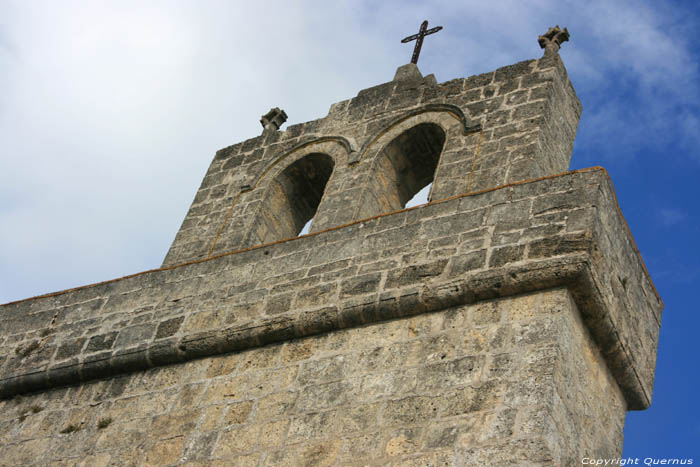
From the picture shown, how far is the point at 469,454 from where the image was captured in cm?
676

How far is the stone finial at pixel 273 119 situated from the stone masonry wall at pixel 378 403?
457cm

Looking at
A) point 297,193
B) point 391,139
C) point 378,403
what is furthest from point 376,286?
point 297,193

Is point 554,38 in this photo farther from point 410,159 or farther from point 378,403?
point 378,403

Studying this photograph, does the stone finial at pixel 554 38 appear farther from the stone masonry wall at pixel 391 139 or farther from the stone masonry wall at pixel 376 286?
the stone masonry wall at pixel 376 286

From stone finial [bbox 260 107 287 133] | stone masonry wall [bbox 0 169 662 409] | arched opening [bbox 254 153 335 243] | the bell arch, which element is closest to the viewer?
stone masonry wall [bbox 0 169 662 409]

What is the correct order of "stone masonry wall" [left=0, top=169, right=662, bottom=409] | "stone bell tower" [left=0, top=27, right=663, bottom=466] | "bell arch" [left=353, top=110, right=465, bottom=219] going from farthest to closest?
"bell arch" [left=353, top=110, right=465, bottom=219], "stone masonry wall" [left=0, top=169, right=662, bottom=409], "stone bell tower" [left=0, top=27, right=663, bottom=466]

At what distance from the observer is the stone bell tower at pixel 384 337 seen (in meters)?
7.22

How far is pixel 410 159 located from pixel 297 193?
4.60ft

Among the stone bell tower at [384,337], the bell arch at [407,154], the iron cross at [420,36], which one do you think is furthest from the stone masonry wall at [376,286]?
the iron cross at [420,36]

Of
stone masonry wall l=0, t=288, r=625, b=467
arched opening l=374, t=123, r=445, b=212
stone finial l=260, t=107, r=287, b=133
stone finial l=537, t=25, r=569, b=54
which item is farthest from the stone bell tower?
stone finial l=260, t=107, r=287, b=133

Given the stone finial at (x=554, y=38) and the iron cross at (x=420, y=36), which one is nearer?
the stone finial at (x=554, y=38)

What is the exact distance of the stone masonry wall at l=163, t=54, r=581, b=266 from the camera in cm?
1032

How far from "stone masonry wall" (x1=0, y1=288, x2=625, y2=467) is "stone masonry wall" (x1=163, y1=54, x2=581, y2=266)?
92.0 inches

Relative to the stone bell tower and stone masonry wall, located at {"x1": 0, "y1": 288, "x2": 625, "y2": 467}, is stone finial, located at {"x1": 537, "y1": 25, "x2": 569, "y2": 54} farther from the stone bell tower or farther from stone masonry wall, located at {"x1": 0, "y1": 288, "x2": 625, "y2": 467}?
stone masonry wall, located at {"x1": 0, "y1": 288, "x2": 625, "y2": 467}
